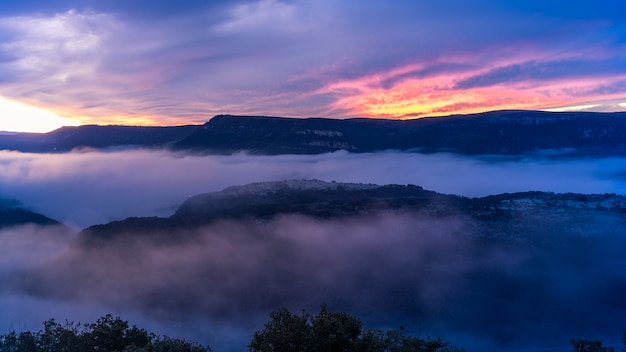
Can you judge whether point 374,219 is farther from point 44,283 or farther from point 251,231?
point 44,283

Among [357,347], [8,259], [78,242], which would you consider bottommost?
[8,259]

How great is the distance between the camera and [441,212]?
140000 mm

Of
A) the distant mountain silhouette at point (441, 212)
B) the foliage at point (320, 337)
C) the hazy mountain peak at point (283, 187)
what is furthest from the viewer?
the hazy mountain peak at point (283, 187)

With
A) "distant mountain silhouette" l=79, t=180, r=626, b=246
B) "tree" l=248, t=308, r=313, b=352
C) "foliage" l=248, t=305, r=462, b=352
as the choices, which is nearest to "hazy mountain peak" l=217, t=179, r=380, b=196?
"distant mountain silhouette" l=79, t=180, r=626, b=246

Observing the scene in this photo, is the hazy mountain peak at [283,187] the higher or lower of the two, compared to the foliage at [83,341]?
lower

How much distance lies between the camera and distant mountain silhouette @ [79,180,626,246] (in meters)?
128

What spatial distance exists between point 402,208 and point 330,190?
42.2 m

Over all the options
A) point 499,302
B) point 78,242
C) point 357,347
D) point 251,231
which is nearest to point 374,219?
point 251,231

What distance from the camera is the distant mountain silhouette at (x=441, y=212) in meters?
128

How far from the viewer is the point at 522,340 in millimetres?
77312

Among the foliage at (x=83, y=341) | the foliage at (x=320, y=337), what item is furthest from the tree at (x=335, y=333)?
the foliage at (x=83, y=341)

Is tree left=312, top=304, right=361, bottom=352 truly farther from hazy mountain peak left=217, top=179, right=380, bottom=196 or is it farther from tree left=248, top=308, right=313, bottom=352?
hazy mountain peak left=217, top=179, right=380, bottom=196

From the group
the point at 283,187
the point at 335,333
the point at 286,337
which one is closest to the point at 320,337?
the point at 335,333

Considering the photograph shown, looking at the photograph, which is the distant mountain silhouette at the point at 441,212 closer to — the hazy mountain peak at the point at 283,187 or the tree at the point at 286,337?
the hazy mountain peak at the point at 283,187
